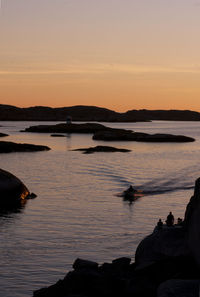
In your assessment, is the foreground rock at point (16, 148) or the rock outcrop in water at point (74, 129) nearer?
the foreground rock at point (16, 148)

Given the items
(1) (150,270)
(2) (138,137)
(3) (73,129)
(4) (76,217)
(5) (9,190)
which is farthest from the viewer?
(3) (73,129)

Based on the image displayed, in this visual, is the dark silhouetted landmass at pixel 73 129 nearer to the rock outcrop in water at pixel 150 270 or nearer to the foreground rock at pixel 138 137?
the foreground rock at pixel 138 137

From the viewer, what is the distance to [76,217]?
119 feet

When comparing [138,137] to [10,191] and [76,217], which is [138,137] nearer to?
[10,191]

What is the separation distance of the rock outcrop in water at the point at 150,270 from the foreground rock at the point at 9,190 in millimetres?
20703

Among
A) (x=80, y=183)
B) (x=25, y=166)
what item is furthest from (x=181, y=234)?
(x=25, y=166)

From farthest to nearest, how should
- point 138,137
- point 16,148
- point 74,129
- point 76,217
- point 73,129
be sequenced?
point 73,129 < point 74,129 < point 138,137 < point 16,148 < point 76,217

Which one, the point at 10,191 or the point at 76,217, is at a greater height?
the point at 10,191

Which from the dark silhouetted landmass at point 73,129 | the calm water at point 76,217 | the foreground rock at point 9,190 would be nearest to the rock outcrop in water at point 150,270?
the calm water at point 76,217

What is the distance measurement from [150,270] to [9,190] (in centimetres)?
2348

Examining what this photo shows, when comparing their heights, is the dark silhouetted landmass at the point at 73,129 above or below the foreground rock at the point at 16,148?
above

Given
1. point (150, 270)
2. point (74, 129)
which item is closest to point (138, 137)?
point (74, 129)

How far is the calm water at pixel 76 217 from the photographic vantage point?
24.9 meters

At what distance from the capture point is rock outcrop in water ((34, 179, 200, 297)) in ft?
62.6
